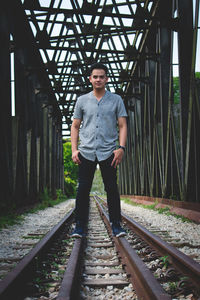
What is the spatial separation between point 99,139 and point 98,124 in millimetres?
187

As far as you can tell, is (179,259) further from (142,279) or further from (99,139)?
(99,139)

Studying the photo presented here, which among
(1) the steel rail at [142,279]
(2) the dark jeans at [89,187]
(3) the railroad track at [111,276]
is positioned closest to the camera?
(1) the steel rail at [142,279]

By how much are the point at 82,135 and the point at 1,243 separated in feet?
5.91

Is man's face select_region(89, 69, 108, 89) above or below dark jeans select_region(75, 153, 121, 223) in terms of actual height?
above

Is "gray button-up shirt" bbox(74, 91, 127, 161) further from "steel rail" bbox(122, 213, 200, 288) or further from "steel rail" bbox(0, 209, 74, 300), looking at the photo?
"steel rail" bbox(0, 209, 74, 300)

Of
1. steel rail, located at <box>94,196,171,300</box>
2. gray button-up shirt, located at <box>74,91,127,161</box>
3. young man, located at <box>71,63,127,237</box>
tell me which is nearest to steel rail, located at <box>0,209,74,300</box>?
steel rail, located at <box>94,196,171,300</box>

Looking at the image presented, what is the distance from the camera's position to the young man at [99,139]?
3.61m

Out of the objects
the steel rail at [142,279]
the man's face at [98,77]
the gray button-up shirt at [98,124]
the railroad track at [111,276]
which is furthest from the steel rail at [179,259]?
the man's face at [98,77]

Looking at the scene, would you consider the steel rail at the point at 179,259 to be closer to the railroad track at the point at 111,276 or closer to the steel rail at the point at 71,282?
the railroad track at the point at 111,276

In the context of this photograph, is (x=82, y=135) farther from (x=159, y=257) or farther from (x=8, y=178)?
(x=8, y=178)

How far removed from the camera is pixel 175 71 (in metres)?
8.24

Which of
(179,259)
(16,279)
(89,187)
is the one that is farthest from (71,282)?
(89,187)

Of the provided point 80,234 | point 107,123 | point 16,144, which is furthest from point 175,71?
point 80,234

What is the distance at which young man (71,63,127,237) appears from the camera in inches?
142
